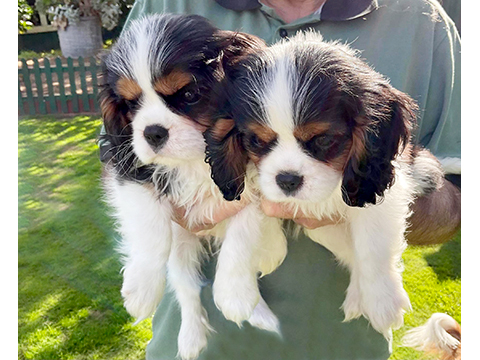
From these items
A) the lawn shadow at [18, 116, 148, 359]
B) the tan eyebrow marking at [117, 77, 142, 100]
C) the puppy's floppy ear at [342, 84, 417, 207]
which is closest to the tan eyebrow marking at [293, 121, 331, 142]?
the puppy's floppy ear at [342, 84, 417, 207]

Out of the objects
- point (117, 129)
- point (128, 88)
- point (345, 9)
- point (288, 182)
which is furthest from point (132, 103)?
point (345, 9)

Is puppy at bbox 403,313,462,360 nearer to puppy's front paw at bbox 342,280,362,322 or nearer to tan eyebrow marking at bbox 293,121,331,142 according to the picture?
puppy's front paw at bbox 342,280,362,322

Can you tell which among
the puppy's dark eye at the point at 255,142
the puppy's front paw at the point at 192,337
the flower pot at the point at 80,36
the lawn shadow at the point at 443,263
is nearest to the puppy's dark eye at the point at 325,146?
the puppy's dark eye at the point at 255,142

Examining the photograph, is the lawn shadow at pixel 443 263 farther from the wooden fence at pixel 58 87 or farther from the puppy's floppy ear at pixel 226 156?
the wooden fence at pixel 58 87

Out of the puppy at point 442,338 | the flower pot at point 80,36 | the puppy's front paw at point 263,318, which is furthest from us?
the flower pot at point 80,36

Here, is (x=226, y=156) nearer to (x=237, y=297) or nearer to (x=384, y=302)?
(x=237, y=297)
